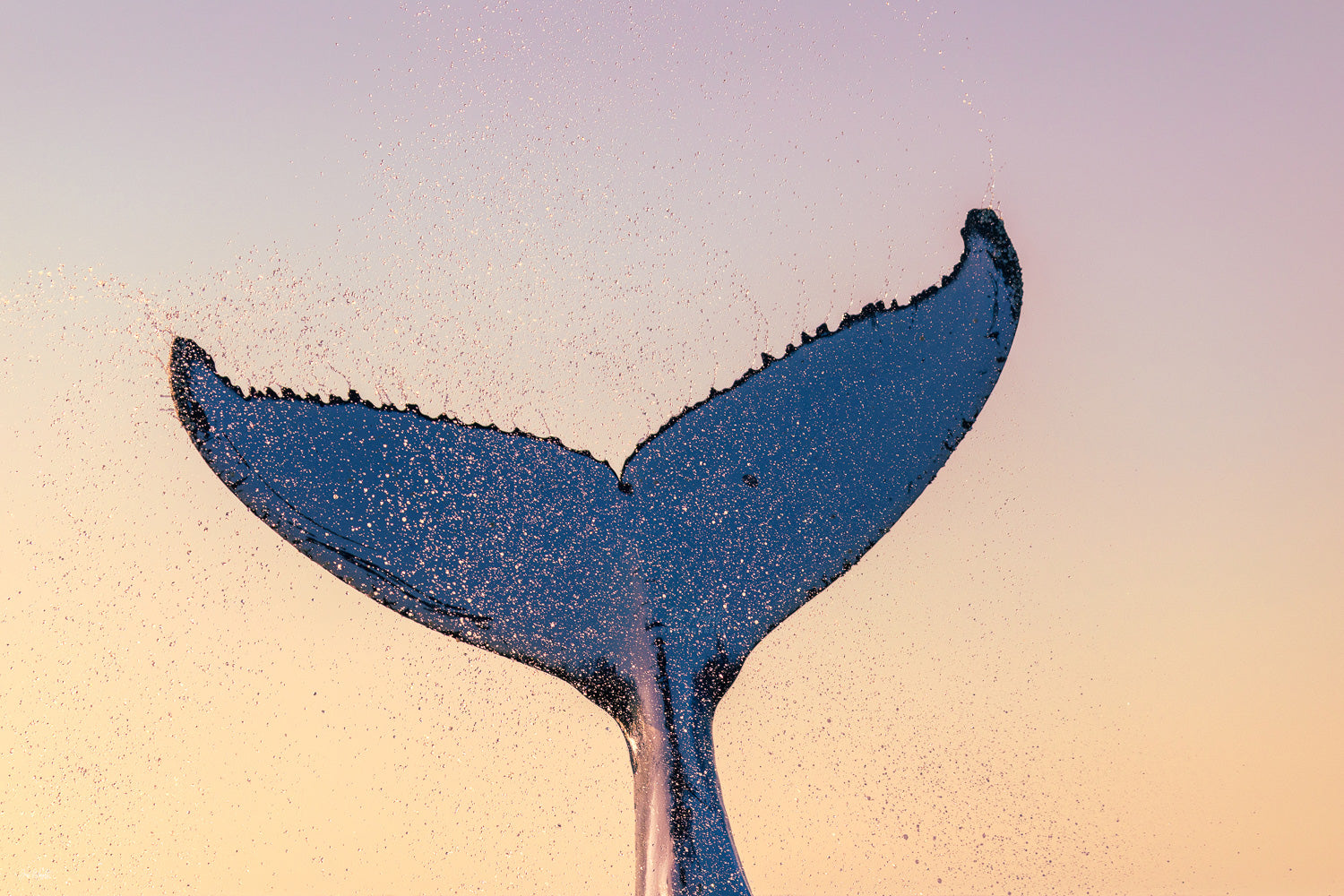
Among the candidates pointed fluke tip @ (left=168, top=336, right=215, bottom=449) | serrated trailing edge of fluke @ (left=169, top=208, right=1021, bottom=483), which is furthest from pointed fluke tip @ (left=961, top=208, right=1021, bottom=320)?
pointed fluke tip @ (left=168, top=336, right=215, bottom=449)

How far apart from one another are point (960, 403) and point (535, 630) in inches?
59.6

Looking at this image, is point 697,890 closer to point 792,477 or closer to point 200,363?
point 792,477

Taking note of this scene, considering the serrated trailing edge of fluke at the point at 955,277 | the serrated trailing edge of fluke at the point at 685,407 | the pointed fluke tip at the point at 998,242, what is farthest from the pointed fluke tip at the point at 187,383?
the pointed fluke tip at the point at 998,242

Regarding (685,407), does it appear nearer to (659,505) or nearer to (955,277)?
(659,505)

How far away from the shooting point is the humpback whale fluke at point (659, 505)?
2.97 m

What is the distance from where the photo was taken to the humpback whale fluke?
9.76 feet

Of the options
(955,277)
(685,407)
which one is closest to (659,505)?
(685,407)

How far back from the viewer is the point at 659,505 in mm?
3219

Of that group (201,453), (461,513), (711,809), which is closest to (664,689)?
(711,809)

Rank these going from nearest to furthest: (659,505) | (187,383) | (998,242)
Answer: (187,383)
(659,505)
(998,242)

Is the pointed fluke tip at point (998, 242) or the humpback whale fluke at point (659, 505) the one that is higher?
the pointed fluke tip at point (998, 242)

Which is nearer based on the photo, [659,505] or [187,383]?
[187,383]

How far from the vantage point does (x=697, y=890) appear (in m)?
3.20

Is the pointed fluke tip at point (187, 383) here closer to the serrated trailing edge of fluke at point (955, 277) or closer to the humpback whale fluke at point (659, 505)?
the humpback whale fluke at point (659, 505)
